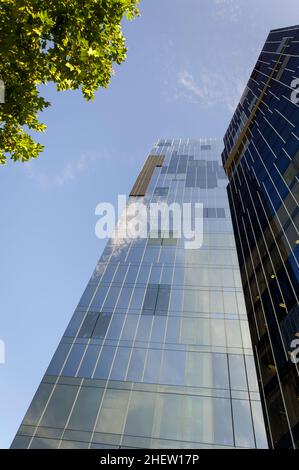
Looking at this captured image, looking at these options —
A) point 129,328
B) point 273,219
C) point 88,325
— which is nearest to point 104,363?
point 129,328

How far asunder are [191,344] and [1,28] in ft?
58.0

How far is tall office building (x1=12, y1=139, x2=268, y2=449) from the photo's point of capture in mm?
13750

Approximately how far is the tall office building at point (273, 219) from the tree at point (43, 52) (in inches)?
720

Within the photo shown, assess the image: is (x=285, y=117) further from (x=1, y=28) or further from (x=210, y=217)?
(x=1, y=28)

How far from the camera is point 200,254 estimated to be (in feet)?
84.8

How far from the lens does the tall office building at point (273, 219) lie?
18188 millimetres

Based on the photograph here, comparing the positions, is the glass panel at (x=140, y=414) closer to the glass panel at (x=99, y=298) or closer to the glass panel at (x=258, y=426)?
the glass panel at (x=258, y=426)

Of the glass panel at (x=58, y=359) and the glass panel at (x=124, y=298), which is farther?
the glass panel at (x=124, y=298)

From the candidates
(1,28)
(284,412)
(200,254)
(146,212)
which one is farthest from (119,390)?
(146,212)

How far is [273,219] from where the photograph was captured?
2562 cm

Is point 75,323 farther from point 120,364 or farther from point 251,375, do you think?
point 251,375

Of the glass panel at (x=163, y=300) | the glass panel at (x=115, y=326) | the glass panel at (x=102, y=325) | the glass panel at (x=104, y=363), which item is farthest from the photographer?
the glass panel at (x=163, y=300)

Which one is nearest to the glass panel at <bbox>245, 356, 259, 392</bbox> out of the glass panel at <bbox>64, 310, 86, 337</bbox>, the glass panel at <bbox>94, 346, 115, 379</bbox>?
the glass panel at <bbox>94, 346, 115, 379</bbox>

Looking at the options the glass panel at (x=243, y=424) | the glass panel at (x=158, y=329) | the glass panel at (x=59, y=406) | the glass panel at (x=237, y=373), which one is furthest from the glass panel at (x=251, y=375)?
the glass panel at (x=59, y=406)
